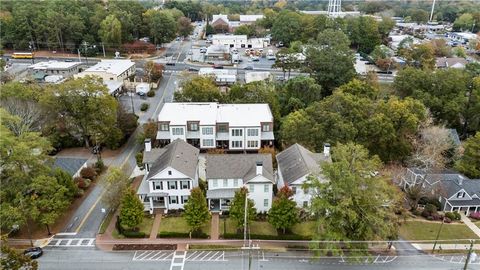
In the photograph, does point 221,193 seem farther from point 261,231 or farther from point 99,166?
point 99,166

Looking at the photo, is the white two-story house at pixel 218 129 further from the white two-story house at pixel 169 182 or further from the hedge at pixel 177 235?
the hedge at pixel 177 235

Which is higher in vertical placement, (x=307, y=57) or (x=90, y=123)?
(x=307, y=57)

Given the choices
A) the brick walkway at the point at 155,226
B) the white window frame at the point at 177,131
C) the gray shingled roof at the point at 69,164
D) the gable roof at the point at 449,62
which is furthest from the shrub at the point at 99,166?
the gable roof at the point at 449,62

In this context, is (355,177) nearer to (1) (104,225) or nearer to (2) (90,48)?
(1) (104,225)

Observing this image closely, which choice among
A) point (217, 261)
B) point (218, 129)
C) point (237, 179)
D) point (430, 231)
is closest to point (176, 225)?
point (217, 261)

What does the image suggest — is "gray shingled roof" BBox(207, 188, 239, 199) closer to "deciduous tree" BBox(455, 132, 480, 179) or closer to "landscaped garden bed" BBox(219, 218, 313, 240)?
"landscaped garden bed" BBox(219, 218, 313, 240)

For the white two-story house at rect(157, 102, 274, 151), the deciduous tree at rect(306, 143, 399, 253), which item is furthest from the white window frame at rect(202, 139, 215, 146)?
the deciduous tree at rect(306, 143, 399, 253)

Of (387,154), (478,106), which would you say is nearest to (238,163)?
(387,154)
